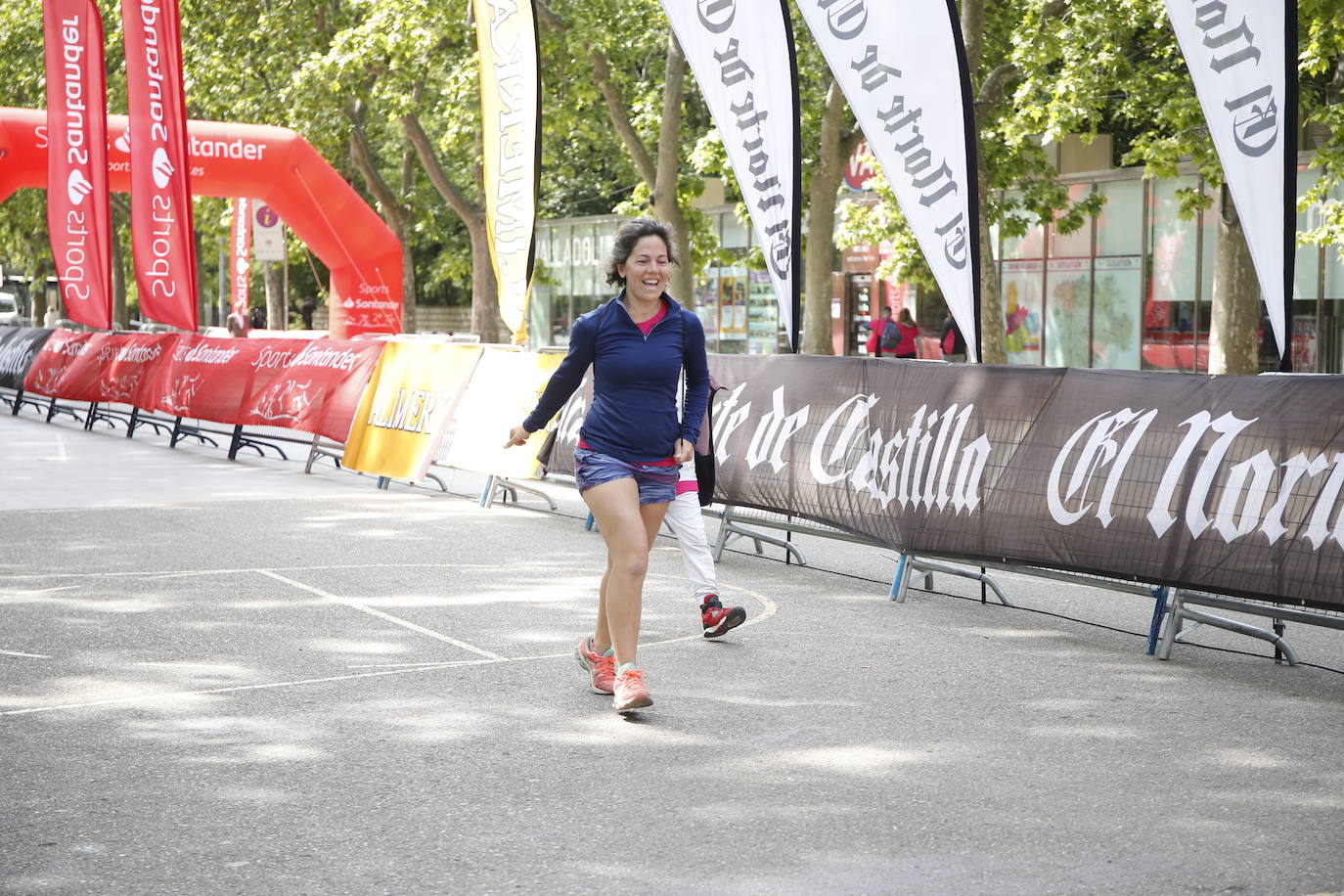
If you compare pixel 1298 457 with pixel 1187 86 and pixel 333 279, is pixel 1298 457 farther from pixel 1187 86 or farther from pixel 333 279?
pixel 333 279

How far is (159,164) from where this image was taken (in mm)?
19562

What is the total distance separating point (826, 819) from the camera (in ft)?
16.0

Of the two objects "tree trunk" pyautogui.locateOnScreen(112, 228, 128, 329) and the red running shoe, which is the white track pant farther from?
"tree trunk" pyautogui.locateOnScreen(112, 228, 128, 329)

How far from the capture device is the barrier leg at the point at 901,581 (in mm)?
9148

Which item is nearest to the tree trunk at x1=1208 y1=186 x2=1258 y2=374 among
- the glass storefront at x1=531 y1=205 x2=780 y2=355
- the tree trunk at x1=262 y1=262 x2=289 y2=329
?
the glass storefront at x1=531 y1=205 x2=780 y2=355

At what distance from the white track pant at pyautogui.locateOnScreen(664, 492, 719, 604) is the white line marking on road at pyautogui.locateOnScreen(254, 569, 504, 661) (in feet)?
3.79

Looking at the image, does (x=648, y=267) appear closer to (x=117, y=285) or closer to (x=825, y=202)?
(x=825, y=202)

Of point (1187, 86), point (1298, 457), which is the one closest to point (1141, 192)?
point (1187, 86)

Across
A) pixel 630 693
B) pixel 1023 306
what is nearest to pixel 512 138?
pixel 630 693

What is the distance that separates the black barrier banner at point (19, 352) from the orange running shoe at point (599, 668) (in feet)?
66.5

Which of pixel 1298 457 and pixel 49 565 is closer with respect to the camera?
pixel 1298 457

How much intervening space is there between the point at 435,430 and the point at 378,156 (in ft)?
133

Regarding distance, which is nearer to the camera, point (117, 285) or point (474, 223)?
point (474, 223)

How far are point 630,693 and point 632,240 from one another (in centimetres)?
176
